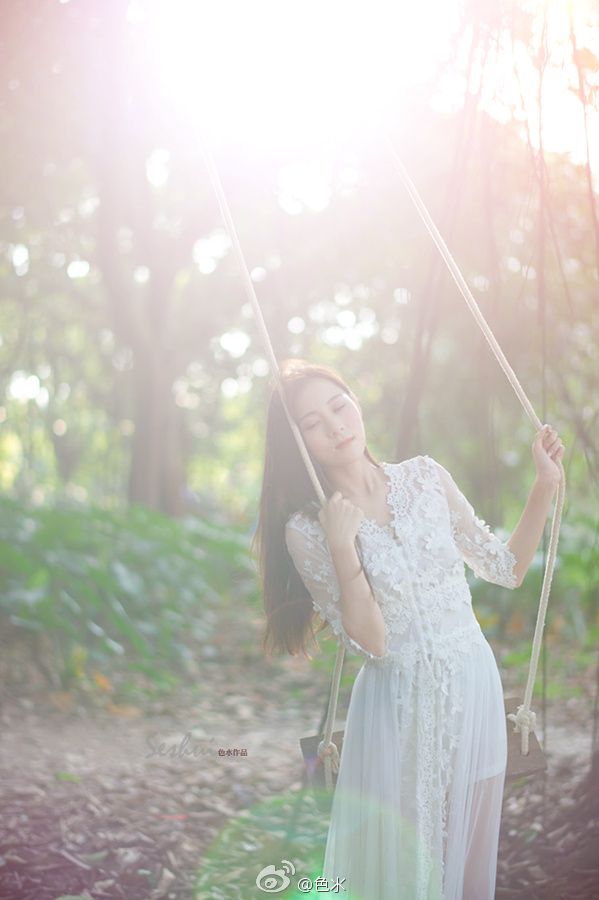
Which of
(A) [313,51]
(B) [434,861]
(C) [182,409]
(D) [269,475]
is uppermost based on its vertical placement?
(A) [313,51]

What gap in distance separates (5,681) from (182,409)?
5.00m

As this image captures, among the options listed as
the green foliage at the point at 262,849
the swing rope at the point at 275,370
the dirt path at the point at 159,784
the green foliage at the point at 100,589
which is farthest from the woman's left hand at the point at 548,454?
the green foliage at the point at 100,589

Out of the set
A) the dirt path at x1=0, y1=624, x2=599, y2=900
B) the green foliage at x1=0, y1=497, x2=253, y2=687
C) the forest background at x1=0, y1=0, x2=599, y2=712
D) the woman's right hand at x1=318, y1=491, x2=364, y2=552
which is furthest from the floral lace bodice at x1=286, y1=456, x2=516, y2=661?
the green foliage at x1=0, y1=497, x2=253, y2=687

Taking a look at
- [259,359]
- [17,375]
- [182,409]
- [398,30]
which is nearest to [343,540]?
[398,30]

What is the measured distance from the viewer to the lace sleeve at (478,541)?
1.41 metres

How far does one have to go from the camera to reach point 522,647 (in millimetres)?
4082

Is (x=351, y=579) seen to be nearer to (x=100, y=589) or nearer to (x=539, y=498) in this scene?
(x=539, y=498)

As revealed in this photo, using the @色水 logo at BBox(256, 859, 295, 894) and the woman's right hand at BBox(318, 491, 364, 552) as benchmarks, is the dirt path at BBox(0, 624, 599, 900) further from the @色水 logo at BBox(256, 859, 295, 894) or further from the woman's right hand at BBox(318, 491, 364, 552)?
the woman's right hand at BBox(318, 491, 364, 552)

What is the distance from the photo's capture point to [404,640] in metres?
1.33

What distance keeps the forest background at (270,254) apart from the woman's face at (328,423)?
21.4 inches

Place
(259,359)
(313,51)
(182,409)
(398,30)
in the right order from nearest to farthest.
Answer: (398,30) < (313,51) < (259,359) < (182,409)

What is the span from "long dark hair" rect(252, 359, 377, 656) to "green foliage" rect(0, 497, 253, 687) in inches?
51.8

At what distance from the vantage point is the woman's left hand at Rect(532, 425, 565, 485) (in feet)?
4.48

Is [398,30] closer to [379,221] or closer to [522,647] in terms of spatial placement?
[379,221]
